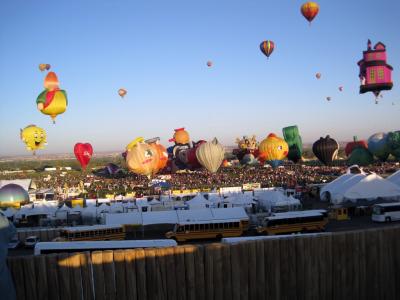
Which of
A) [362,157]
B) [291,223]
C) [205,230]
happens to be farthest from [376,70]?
[205,230]

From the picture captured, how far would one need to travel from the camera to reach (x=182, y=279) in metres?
5.09

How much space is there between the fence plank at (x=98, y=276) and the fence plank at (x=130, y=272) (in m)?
0.30

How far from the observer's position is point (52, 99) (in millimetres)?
36875

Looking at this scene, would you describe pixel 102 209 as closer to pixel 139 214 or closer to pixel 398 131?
pixel 139 214

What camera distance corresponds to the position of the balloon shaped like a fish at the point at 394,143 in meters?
51.0

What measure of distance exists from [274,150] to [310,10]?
19.0 m

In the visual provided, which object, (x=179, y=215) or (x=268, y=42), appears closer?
(x=179, y=215)

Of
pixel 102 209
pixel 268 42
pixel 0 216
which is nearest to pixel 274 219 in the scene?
pixel 102 209

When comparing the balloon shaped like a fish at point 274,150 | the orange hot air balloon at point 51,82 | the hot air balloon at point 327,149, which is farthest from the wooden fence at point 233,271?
the balloon shaped like a fish at point 274,150

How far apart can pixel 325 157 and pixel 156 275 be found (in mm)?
48306

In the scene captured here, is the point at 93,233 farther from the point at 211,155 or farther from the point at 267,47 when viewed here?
the point at 267,47

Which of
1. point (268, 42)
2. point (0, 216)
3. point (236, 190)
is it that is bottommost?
point (236, 190)

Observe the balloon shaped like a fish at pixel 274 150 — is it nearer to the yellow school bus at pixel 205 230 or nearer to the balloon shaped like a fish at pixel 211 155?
the balloon shaped like a fish at pixel 211 155

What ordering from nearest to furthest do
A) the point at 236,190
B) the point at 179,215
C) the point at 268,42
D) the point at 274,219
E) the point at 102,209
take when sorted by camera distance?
the point at 274,219 < the point at 179,215 < the point at 102,209 < the point at 236,190 < the point at 268,42
